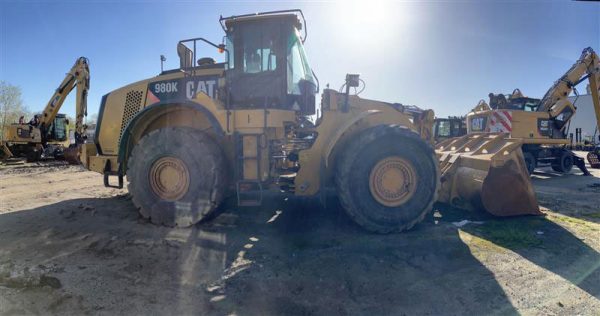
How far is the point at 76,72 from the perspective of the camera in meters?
14.5

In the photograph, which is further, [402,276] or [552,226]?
[552,226]

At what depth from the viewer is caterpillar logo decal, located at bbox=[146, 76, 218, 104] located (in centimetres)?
572

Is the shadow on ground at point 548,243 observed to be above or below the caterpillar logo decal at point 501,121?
below

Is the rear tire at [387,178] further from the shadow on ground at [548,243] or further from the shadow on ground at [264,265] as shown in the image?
the shadow on ground at [548,243]

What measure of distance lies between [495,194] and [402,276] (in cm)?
257

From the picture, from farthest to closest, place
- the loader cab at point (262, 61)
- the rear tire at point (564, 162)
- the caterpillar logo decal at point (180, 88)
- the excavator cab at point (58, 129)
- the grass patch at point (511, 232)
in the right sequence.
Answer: the excavator cab at point (58, 129) < the rear tire at point (564, 162) < the caterpillar logo decal at point (180, 88) < the loader cab at point (262, 61) < the grass patch at point (511, 232)

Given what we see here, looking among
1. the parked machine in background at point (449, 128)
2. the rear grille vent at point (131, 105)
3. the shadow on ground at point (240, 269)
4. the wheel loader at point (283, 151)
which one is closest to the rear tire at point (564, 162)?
the parked machine in background at point (449, 128)

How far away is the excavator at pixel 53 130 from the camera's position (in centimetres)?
1452

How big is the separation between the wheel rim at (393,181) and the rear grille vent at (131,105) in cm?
Answer: 432

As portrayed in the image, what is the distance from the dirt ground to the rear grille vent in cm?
169

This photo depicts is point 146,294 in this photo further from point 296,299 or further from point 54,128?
point 54,128

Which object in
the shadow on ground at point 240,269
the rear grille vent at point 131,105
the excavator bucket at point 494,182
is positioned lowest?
the shadow on ground at point 240,269

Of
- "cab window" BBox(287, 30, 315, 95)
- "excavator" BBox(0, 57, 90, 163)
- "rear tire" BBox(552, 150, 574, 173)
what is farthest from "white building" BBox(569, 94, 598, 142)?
"excavator" BBox(0, 57, 90, 163)

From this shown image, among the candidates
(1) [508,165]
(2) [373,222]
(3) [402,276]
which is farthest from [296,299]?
(1) [508,165]
